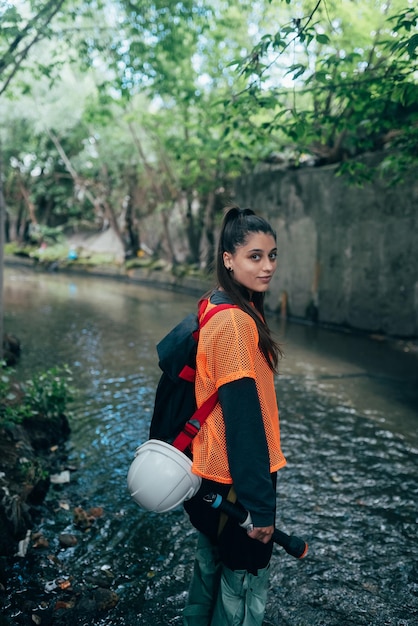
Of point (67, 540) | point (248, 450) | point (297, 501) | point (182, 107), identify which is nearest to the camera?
point (248, 450)

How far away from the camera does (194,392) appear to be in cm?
219

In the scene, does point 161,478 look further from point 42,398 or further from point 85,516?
point 42,398

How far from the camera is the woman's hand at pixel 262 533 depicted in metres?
1.94

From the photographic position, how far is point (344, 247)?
1184 cm

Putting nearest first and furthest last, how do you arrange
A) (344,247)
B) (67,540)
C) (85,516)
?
(67,540) → (85,516) → (344,247)

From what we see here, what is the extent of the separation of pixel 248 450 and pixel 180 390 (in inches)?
16.9

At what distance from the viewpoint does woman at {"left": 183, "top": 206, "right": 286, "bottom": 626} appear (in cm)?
194

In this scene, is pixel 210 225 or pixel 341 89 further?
pixel 210 225

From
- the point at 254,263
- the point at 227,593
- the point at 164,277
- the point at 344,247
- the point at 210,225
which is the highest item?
the point at 210,225

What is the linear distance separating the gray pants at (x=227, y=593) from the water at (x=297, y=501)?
895 millimetres

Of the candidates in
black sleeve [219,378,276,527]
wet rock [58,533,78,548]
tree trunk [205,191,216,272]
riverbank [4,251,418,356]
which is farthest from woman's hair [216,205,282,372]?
tree trunk [205,191,216,272]

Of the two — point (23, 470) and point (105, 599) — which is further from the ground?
point (23, 470)

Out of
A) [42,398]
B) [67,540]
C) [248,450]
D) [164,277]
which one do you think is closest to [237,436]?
[248,450]

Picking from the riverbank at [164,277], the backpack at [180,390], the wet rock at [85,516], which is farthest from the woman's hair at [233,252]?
the riverbank at [164,277]
